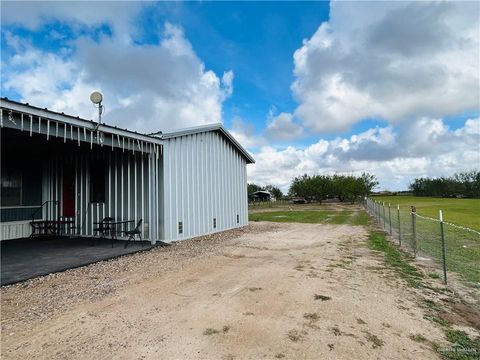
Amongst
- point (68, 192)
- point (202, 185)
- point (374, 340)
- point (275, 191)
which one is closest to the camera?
point (374, 340)

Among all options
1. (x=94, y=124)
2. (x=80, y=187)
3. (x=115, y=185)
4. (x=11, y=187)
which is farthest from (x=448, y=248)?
(x=11, y=187)

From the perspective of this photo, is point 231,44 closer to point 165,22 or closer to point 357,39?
point 165,22

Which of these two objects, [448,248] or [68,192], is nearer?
[448,248]

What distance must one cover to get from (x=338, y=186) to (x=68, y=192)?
43695 mm

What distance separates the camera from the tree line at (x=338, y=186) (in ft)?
152

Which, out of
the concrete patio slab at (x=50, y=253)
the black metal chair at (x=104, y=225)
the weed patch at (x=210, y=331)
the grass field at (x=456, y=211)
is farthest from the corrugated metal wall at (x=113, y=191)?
the grass field at (x=456, y=211)

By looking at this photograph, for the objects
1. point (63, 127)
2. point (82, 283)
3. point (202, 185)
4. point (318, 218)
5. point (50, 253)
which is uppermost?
point (63, 127)

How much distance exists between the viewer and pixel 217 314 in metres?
3.62

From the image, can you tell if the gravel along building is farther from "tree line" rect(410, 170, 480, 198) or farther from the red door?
"tree line" rect(410, 170, 480, 198)

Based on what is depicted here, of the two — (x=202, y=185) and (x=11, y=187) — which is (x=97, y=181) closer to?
(x=11, y=187)

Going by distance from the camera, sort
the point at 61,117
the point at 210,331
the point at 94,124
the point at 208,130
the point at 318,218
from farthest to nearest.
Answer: the point at 318,218 < the point at 208,130 < the point at 94,124 < the point at 61,117 < the point at 210,331

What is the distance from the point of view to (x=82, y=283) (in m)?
4.95

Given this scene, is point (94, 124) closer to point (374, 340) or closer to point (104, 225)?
point (104, 225)

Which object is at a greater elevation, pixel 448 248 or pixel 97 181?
pixel 97 181
